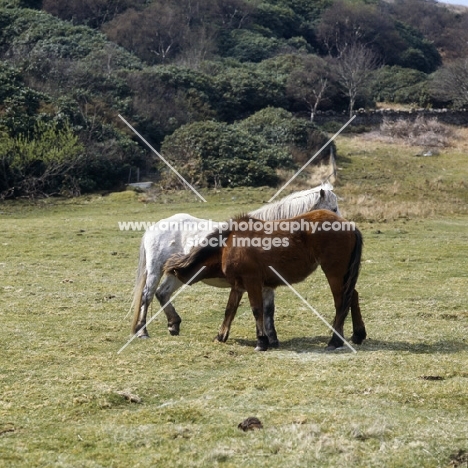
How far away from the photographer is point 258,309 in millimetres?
10969

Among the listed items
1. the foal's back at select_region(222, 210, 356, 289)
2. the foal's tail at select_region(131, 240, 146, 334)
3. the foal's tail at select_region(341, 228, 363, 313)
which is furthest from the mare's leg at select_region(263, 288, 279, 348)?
the foal's tail at select_region(131, 240, 146, 334)

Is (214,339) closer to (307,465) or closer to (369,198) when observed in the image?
(307,465)

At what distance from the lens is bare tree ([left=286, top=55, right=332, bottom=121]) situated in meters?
55.3

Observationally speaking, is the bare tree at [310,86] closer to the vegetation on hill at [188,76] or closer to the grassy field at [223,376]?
the vegetation on hill at [188,76]

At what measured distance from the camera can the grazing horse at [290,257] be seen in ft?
35.7

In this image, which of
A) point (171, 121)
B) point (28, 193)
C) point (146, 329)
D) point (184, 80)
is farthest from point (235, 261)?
point (184, 80)

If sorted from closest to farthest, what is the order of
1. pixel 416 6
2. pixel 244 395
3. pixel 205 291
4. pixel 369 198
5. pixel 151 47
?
pixel 244 395 < pixel 205 291 < pixel 369 198 < pixel 151 47 < pixel 416 6

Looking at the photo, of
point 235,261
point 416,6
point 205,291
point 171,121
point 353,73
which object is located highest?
point 416,6

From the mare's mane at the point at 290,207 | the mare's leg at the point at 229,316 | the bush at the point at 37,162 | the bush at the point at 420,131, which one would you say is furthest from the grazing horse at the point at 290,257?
the bush at the point at 420,131

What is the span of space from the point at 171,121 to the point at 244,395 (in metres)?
37.5

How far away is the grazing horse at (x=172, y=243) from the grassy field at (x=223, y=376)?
42 centimetres

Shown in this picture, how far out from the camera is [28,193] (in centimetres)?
3306

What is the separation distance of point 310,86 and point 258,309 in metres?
47.0

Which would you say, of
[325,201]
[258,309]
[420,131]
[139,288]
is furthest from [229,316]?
[420,131]
